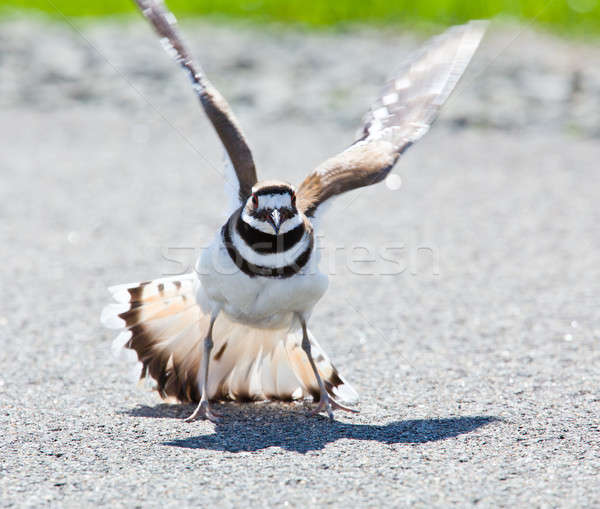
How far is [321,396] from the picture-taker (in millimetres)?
4797

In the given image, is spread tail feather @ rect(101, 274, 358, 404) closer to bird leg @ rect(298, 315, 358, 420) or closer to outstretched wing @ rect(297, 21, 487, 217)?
bird leg @ rect(298, 315, 358, 420)

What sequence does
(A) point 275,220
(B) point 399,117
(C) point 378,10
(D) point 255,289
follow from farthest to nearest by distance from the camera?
(C) point 378,10
(B) point 399,117
(D) point 255,289
(A) point 275,220

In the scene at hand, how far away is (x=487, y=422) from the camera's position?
4.52m

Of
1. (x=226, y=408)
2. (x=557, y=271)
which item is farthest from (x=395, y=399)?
(x=557, y=271)

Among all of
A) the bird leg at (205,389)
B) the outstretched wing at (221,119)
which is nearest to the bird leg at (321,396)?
the bird leg at (205,389)

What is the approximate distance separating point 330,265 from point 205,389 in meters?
2.93

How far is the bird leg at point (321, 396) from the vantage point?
4777 millimetres

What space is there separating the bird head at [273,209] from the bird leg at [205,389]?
561 mm

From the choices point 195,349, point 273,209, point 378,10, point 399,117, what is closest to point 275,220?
point 273,209

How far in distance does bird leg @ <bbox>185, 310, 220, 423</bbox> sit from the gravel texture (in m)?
0.11

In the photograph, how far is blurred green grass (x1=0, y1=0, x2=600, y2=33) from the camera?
14992 millimetres

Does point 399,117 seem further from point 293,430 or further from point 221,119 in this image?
point 293,430

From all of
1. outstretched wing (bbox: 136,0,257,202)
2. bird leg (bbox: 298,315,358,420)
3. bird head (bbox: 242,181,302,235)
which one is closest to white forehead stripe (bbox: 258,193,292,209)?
bird head (bbox: 242,181,302,235)

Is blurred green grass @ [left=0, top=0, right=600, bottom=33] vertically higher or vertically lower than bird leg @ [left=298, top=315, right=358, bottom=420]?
higher
